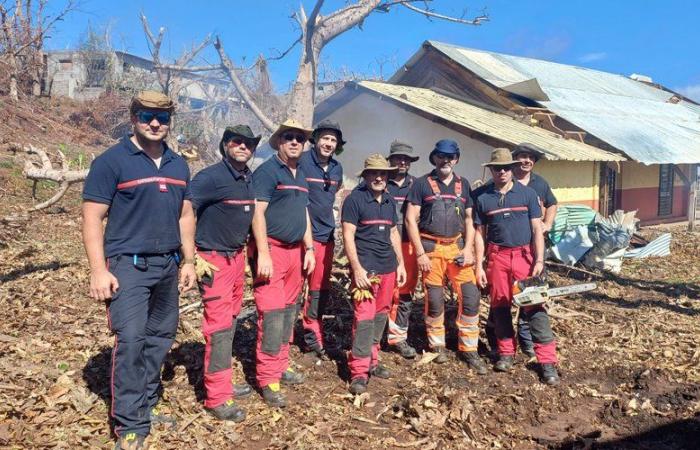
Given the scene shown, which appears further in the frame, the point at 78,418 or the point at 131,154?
the point at 78,418

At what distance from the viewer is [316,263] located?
17.3 ft

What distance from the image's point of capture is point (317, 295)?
17.4 feet

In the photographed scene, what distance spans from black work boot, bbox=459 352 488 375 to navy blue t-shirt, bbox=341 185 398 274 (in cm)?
136

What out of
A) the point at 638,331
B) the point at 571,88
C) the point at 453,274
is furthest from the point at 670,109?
the point at 453,274

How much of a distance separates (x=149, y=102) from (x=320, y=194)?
2.25 meters

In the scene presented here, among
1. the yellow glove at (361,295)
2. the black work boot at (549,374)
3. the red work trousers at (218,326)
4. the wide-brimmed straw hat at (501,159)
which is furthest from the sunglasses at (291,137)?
the black work boot at (549,374)

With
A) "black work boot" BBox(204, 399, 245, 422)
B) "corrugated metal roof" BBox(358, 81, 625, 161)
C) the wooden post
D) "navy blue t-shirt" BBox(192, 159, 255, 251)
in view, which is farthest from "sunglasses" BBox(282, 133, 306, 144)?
the wooden post

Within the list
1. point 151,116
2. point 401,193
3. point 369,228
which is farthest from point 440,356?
point 151,116

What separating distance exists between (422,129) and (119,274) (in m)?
11.3

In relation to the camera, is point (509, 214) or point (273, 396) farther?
point (509, 214)

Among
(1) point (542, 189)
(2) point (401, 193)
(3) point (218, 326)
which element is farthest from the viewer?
(1) point (542, 189)

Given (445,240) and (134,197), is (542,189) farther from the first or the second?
(134,197)

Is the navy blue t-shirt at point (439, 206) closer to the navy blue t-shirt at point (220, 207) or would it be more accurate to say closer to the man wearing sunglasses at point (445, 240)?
the man wearing sunglasses at point (445, 240)

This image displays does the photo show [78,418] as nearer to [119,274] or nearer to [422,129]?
[119,274]
